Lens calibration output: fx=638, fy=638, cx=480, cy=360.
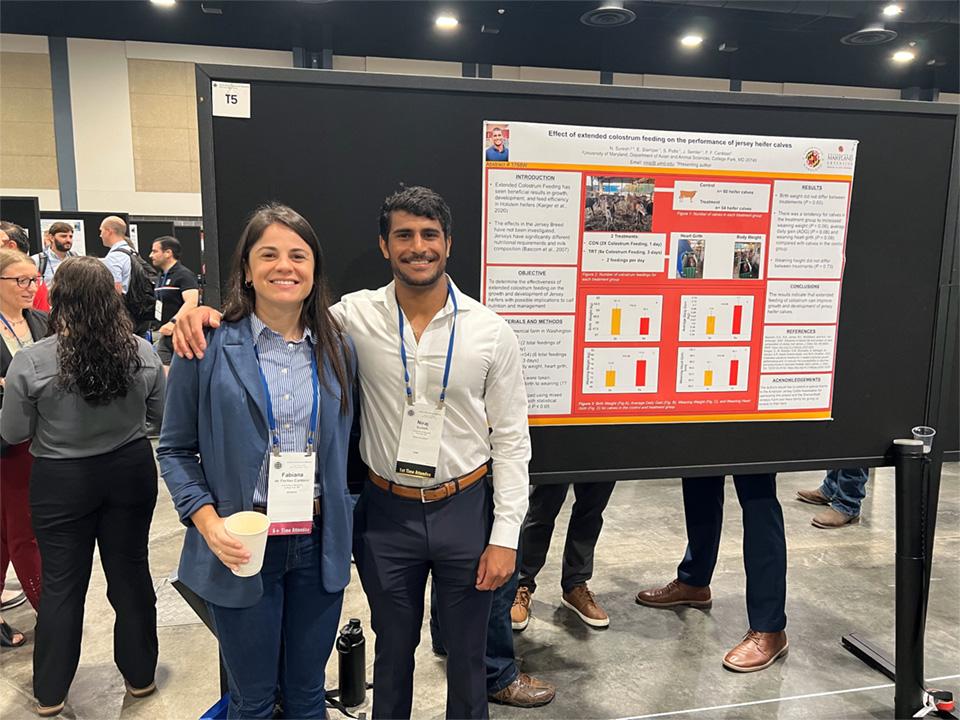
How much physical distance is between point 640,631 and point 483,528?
4.78 ft

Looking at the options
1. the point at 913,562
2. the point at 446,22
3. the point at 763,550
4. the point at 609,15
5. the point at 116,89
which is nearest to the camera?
the point at 913,562

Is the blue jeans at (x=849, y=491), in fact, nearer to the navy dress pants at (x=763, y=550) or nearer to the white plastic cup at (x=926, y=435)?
the navy dress pants at (x=763, y=550)

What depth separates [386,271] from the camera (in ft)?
5.59

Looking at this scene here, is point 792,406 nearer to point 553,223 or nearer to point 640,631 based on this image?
point 553,223

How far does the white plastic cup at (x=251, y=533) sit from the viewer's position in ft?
4.30

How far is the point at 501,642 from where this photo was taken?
217cm

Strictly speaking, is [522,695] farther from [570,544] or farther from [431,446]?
[431,446]

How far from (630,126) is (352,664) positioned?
68.9 inches

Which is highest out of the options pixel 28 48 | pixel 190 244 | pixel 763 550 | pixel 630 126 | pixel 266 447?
pixel 28 48

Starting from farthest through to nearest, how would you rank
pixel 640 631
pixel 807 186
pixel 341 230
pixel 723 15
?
pixel 723 15 → pixel 640 631 → pixel 807 186 → pixel 341 230

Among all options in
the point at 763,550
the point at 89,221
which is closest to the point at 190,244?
the point at 89,221

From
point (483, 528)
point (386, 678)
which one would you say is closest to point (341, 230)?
point (483, 528)

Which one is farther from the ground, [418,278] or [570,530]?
[418,278]

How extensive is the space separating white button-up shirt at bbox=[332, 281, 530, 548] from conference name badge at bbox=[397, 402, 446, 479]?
0.03 m
